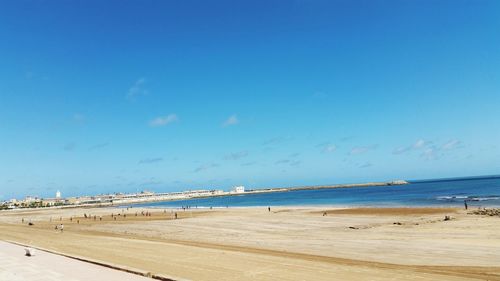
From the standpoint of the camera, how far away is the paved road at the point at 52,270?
40.9 feet

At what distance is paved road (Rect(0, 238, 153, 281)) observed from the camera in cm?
1246

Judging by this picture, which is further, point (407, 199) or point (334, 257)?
point (407, 199)

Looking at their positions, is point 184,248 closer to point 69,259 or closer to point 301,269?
point 69,259

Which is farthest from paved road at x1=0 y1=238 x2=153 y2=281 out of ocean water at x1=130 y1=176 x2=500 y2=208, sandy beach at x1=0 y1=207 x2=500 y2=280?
ocean water at x1=130 y1=176 x2=500 y2=208

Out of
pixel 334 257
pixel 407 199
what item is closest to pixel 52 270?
pixel 334 257

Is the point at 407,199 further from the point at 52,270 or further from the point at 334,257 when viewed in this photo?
the point at 52,270

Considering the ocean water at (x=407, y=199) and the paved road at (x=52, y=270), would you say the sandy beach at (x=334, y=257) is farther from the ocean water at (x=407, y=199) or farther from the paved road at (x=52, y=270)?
the ocean water at (x=407, y=199)

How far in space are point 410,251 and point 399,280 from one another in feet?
22.3

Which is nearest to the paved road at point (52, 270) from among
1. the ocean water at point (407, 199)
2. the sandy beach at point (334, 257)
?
the sandy beach at point (334, 257)

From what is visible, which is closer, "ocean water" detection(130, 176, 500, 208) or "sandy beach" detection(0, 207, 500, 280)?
"sandy beach" detection(0, 207, 500, 280)

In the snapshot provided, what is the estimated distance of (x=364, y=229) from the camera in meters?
27.8

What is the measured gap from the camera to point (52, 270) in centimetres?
1392

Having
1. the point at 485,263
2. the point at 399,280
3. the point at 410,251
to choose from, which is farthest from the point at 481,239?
the point at 399,280

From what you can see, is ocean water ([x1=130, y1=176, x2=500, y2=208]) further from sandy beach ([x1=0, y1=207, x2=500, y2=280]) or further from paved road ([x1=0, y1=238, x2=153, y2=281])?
paved road ([x1=0, y1=238, x2=153, y2=281])
